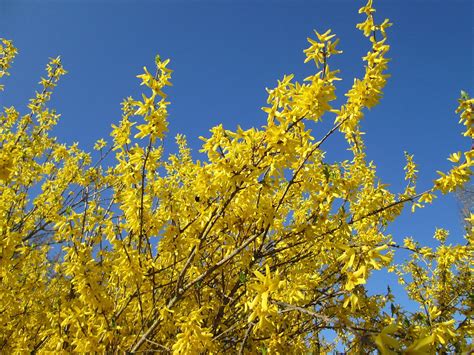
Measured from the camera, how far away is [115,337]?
269 centimetres

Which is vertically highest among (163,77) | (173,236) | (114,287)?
(163,77)

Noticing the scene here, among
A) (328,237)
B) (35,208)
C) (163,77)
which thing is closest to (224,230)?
(328,237)

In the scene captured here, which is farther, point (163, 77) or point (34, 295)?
point (34, 295)

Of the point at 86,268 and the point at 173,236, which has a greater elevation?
the point at 173,236

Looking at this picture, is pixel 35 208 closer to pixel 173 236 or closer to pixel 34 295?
pixel 34 295

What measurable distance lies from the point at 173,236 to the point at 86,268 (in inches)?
26.7

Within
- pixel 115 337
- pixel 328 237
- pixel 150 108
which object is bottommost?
pixel 115 337

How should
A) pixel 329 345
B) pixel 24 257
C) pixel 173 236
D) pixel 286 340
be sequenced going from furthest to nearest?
pixel 329 345, pixel 24 257, pixel 286 340, pixel 173 236

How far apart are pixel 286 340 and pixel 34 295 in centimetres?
275

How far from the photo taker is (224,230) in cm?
278

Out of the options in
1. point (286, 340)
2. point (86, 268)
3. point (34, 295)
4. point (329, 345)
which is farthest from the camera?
point (329, 345)

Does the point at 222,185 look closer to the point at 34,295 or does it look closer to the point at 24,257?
the point at 24,257

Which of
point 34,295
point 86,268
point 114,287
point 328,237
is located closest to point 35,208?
point 34,295

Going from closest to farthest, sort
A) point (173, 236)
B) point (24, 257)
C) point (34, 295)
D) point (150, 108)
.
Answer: point (150, 108), point (173, 236), point (24, 257), point (34, 295)
